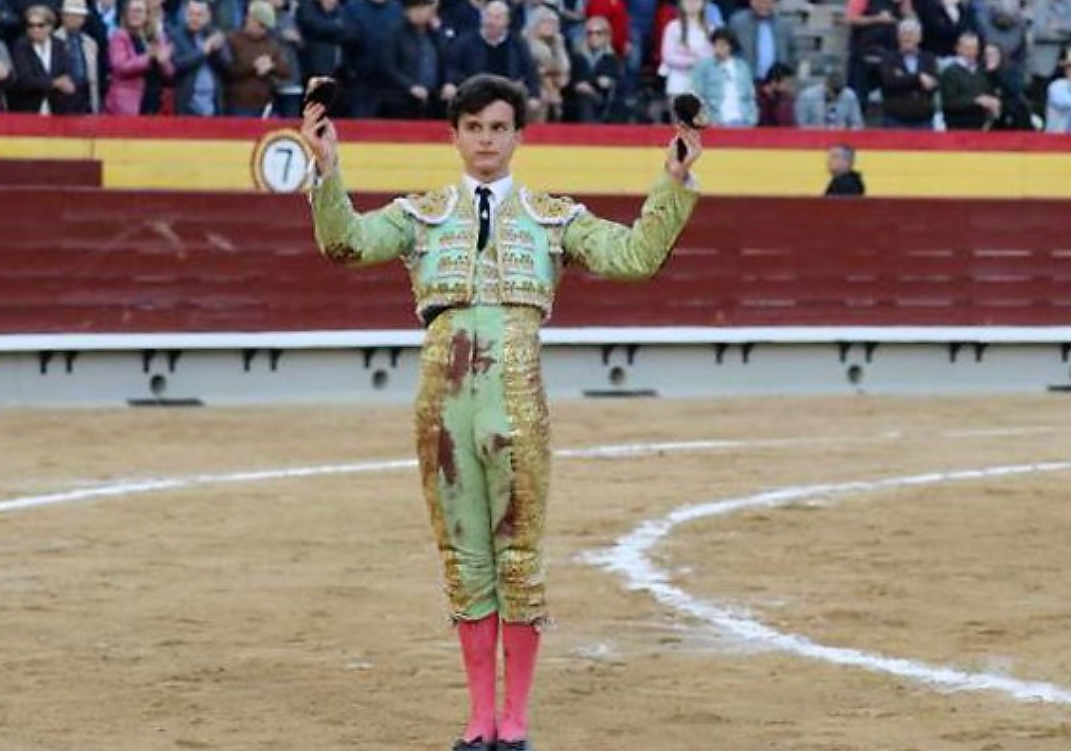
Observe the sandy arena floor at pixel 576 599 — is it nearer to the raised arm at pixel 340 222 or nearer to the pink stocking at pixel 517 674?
the pink stocking at pixel 517 674

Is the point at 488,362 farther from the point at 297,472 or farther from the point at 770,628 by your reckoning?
the point at 297,472

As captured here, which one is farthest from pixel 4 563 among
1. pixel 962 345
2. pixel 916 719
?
pixel 962 345

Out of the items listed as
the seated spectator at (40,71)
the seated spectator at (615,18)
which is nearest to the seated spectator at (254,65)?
the seated spectator at (40,71)

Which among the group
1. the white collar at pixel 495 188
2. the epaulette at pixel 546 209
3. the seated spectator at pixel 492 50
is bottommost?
the epaulette at pixel 546 209

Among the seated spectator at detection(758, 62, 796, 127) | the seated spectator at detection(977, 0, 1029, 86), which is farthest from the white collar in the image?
the seated spectator at detection(977, 0, 1029, 86)

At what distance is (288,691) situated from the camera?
705 centimetres

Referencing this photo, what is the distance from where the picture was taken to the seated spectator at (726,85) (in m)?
17.1

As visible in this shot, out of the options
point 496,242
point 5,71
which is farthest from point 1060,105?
point 496,242

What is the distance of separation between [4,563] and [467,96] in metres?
4.03

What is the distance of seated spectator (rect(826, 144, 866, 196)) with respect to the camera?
17875mm

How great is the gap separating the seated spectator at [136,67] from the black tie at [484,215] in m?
9.91

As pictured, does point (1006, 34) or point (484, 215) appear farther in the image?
point (1006, 34)

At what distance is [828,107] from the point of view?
1859 centimetres

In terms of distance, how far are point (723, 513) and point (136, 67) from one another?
20.2 ft
